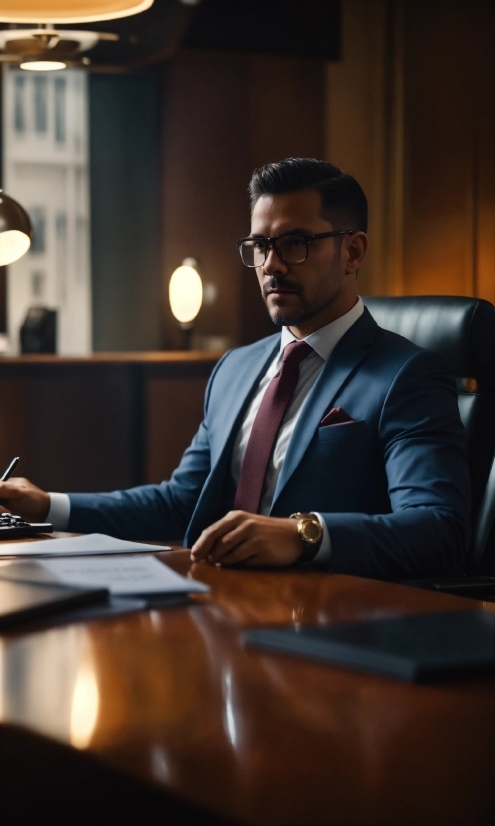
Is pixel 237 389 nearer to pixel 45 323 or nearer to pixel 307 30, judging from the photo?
pixel 45 323

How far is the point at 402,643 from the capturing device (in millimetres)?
945

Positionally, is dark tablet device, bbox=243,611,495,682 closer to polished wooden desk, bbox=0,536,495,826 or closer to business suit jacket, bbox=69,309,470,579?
polished wooden desk, bbox=0,536,495,826

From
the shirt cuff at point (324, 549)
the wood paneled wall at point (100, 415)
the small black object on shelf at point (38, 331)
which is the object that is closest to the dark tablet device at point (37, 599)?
the shirt cuff at point (324, 549)

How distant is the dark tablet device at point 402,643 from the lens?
889 mm

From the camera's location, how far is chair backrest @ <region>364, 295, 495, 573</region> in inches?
77.4

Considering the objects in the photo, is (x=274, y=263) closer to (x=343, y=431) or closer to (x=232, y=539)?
(x=343, y=431)

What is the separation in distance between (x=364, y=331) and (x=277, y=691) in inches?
47.6

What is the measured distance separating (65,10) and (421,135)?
10.5 ft

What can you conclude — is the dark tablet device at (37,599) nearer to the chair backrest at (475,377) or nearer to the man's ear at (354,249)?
the chair backrest at (475,377)

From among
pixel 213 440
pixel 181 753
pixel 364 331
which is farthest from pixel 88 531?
pixel 181 753

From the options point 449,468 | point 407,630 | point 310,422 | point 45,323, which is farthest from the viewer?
point 45,323

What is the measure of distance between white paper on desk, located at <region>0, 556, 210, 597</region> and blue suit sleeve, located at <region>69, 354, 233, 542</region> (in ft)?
1.80

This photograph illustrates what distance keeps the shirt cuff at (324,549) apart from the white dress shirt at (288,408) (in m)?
0.45

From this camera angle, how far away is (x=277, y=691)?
863mm
